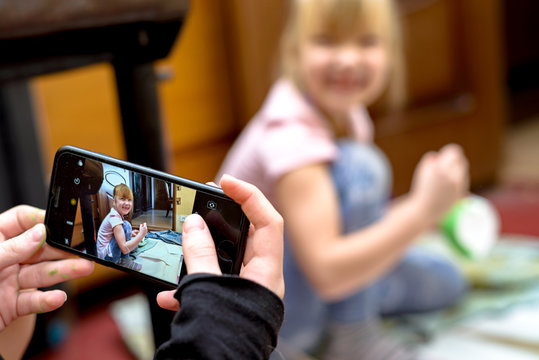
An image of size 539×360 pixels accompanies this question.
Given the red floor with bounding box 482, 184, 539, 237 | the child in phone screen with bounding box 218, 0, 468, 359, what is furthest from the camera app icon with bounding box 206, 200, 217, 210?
the red floor with bounding box 482, 184, 539, 237

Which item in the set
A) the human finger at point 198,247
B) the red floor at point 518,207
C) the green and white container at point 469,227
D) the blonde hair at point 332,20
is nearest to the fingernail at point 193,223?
Result: the human finger at point 198,247

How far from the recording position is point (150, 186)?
35 centimetres

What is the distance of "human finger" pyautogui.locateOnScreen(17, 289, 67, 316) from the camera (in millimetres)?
385

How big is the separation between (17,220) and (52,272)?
0.14 ft

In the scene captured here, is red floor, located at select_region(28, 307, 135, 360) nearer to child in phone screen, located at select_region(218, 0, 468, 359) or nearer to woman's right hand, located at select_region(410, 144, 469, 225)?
child in phone screen, located at select_region(218, 0, 468, 359)

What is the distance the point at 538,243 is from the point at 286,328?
62cm

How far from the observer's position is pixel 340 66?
28.9 inches

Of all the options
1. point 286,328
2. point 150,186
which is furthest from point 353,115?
point 150,186

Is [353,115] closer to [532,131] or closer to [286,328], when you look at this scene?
[286,328]

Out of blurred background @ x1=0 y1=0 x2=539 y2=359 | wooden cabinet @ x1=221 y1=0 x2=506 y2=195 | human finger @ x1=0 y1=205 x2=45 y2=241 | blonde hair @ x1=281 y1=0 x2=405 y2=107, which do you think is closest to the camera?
human finger @ x1=0 y1=205 x2=45 y2=241

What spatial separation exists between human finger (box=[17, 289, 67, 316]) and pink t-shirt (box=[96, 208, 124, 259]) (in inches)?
1.5

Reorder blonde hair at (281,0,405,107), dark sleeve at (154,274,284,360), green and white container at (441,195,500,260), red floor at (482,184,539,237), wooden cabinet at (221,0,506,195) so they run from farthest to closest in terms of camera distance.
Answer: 1. wooden cabinet at (221,0,506,195)
2. red floor at (482,184,539,237)
3. green and white container at (441,195,500,260)
4. blonde hair at (281,0,405,107)
5. dark sleeve at (154,274,284,360)

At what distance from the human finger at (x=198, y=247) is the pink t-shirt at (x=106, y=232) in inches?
2.0

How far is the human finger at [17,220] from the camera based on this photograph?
0.40m
